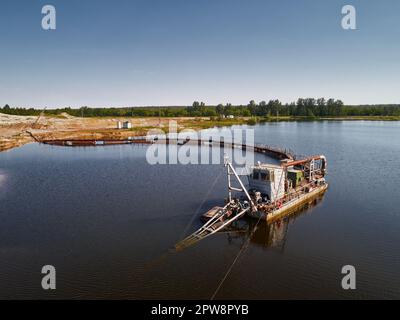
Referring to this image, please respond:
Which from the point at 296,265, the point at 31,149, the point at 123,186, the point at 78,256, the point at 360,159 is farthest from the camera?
the point at 31,149

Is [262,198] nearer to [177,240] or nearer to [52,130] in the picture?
[177,240]

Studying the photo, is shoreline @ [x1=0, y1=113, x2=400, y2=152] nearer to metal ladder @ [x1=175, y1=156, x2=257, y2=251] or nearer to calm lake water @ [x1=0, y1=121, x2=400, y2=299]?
calm lake water @ [x1=0, y1=121, x2=400, y2=299]

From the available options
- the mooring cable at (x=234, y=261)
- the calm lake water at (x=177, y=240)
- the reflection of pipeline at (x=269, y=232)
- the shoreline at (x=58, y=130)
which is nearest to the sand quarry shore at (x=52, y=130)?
the shoreline at (x=58, y=130)

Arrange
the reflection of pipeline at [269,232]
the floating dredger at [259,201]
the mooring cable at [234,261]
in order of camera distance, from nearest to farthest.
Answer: the mooring cable at [234,261], the reflection of pipeline at [269,232], the floating dredger at [259,201]

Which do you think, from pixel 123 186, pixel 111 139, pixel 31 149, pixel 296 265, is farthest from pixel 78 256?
pixel 111 139

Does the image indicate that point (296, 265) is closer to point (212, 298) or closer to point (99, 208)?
point (212, 298)

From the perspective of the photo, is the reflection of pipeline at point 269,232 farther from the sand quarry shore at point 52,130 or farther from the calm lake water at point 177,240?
the sand quarry shore at point 52,130
